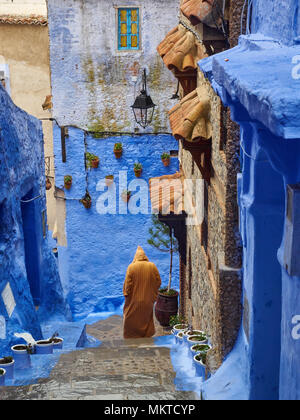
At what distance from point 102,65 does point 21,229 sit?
5.61m

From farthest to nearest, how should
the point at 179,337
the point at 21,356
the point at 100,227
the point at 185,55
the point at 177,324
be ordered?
the point at 100,227, the point at 177,324, the point at 179,337, the point at 185,55, the point at 21,356

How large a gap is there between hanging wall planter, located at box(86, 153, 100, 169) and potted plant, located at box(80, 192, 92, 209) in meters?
0.64

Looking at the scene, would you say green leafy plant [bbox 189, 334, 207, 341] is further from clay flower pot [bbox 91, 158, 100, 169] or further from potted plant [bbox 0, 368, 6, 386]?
clay flower pot [bbox 91, 158, 100, 169]

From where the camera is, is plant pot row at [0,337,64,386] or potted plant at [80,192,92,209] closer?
plant pot row at [0,337,64,386]

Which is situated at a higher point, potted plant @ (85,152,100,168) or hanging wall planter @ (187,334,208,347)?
potted plant @ (85,152,100,168)

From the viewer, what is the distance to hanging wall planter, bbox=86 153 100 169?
1334 cm

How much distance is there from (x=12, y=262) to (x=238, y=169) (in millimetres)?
4184

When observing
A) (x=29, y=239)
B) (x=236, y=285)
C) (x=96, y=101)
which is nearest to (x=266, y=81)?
(x=236, y=285)

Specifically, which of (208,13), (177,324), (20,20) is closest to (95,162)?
(177,324)

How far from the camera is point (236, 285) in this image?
5133mm

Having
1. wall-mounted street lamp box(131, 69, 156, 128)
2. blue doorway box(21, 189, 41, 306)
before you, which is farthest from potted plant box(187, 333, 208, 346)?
wall-mounted street lamp box(131, 69, 156, 128)

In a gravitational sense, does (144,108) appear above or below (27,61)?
below

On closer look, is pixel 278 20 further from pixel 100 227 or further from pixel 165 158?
pixel 100 227

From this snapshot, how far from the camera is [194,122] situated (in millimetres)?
6129
